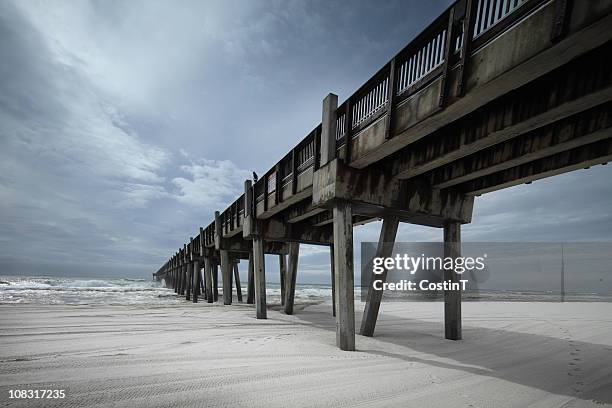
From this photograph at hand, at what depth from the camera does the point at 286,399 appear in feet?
12.0

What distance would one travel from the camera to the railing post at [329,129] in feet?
24.2

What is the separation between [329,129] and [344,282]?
11.3 feet

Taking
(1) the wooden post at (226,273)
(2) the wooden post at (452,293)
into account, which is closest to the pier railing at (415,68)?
(2) the wooden post at (452,293)

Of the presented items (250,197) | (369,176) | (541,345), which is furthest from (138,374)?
(250,197)

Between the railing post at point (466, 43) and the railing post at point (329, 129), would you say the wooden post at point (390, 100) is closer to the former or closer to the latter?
the railing post at point (466, 43)

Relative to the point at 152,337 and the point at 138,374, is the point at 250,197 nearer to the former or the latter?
the point at 152,337

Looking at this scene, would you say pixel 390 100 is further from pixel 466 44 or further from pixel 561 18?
pixel 561 18

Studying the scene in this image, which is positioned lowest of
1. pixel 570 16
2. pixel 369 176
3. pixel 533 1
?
pixel 369 176

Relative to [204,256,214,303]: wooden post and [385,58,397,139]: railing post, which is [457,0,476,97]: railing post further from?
[204,256,214,303]: wooden post

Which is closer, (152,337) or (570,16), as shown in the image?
(570,16)

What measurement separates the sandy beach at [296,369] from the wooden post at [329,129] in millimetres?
4133

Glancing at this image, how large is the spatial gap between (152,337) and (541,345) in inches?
349

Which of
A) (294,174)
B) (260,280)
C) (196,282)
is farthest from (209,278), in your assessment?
(294,174)

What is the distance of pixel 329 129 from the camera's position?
24.6 feet
